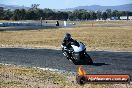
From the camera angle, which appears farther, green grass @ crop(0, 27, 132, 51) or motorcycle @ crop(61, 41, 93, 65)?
green grass @ crop(0, 27, 132, 51)

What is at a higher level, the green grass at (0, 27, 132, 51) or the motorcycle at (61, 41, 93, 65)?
the motorcycle at (61, 41, 93, 65)

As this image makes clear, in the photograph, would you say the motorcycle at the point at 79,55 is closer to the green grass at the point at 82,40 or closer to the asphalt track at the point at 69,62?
the asphalt track at the point at 69,62

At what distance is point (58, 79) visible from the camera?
14.1m

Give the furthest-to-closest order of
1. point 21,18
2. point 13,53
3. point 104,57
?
1. point 21,18
2. point 13,53
3. point 104,57

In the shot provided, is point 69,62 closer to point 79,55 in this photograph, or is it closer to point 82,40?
point 79,55

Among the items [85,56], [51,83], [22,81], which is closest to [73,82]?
[51,83]

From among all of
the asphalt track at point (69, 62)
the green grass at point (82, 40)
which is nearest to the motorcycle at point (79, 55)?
the asphalt track at point (69, 62)

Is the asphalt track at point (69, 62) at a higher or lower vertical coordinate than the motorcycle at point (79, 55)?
lower

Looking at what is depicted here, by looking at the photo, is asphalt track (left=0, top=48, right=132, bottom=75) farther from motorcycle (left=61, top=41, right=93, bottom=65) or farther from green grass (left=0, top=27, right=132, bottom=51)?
green grass (left=0, top=27, right=132, bottom=51)

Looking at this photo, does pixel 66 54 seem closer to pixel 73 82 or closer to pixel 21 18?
pixel 73 82

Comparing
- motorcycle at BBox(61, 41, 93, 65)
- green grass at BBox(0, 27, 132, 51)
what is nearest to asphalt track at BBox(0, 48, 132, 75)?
motorcycle at BBox(61, 41, 93, 65)

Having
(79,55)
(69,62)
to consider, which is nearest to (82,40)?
(69,62)

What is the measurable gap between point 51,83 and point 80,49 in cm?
572

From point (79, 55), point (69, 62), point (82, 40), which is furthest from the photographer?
point (82, 40)
